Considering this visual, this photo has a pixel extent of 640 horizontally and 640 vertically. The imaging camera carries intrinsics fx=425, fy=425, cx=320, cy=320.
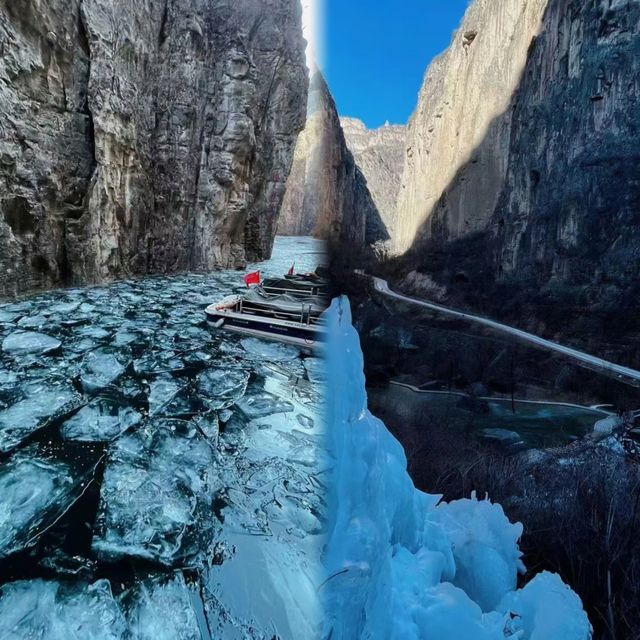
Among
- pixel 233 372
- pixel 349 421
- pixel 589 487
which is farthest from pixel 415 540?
pixel 589 487

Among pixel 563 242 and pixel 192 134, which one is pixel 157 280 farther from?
pixel 563 242

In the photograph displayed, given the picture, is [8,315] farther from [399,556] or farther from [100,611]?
[399,556]

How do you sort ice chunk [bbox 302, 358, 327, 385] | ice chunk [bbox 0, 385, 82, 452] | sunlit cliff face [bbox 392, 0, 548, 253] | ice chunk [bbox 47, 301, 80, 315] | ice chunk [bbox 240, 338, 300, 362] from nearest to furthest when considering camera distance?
ice chunk [bbox 0, 385, 82, 452], ice chunk [bbox 302, 358, 327, 385], ice chunk [bbox 240, 338, 300, 362], ice chunk [bbox 47, 301, 80, 315], sunlit cliff face [bbox 392, 0, 548, 253]

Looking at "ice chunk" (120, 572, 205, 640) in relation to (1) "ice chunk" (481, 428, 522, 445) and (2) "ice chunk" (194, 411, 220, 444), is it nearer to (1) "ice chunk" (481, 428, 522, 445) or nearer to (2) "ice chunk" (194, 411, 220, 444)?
(2) "ice chunk" (194, 411, 220, 444)

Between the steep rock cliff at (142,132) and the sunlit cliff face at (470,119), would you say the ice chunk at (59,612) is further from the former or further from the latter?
the sunlit cliff face at (470,119)

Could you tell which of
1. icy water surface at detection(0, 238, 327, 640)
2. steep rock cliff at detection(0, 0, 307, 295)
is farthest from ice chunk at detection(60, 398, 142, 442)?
steep rock cliff at detection(0, 0, 307, 295)

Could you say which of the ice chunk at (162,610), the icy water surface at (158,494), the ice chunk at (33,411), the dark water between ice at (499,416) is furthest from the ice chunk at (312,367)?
the dark water between ice at (499,416)

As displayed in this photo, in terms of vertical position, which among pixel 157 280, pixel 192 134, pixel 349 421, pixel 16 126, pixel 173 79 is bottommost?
pixel 157 280
